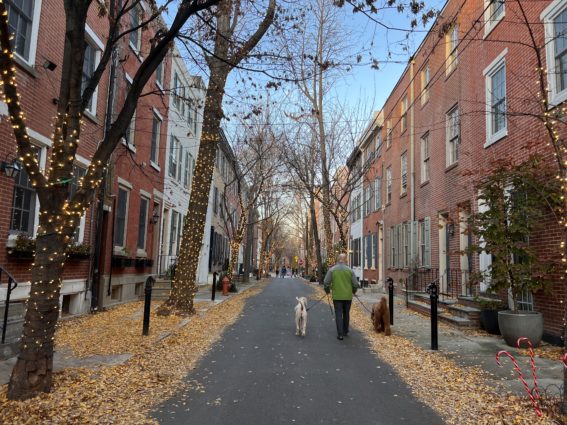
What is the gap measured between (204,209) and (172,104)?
881 cm

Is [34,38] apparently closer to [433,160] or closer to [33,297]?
[33,297]

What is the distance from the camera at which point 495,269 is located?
8.75m

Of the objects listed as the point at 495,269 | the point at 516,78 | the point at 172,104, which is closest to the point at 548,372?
the point at 495,269

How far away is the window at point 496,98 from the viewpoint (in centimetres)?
1101

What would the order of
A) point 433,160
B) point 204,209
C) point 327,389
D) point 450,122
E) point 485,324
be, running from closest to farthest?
point 327,389
point 485,324
point 204,209
point 450,122
point 433,160

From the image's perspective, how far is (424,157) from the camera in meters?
17.4

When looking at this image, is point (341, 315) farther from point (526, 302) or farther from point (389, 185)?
point (389, 185)

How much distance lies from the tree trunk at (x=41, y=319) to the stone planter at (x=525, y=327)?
7.18m

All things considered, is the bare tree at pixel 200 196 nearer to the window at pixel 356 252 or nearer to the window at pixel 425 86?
the window at pixel 425 86

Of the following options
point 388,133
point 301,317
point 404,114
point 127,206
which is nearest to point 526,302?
point 301,317

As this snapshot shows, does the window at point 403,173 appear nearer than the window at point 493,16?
No

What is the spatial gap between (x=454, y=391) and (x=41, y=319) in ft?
15.5

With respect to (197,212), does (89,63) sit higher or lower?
higher

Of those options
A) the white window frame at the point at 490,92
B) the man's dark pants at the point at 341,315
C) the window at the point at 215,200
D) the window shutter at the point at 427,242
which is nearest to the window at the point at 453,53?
the white window frame at the point at 490,92
